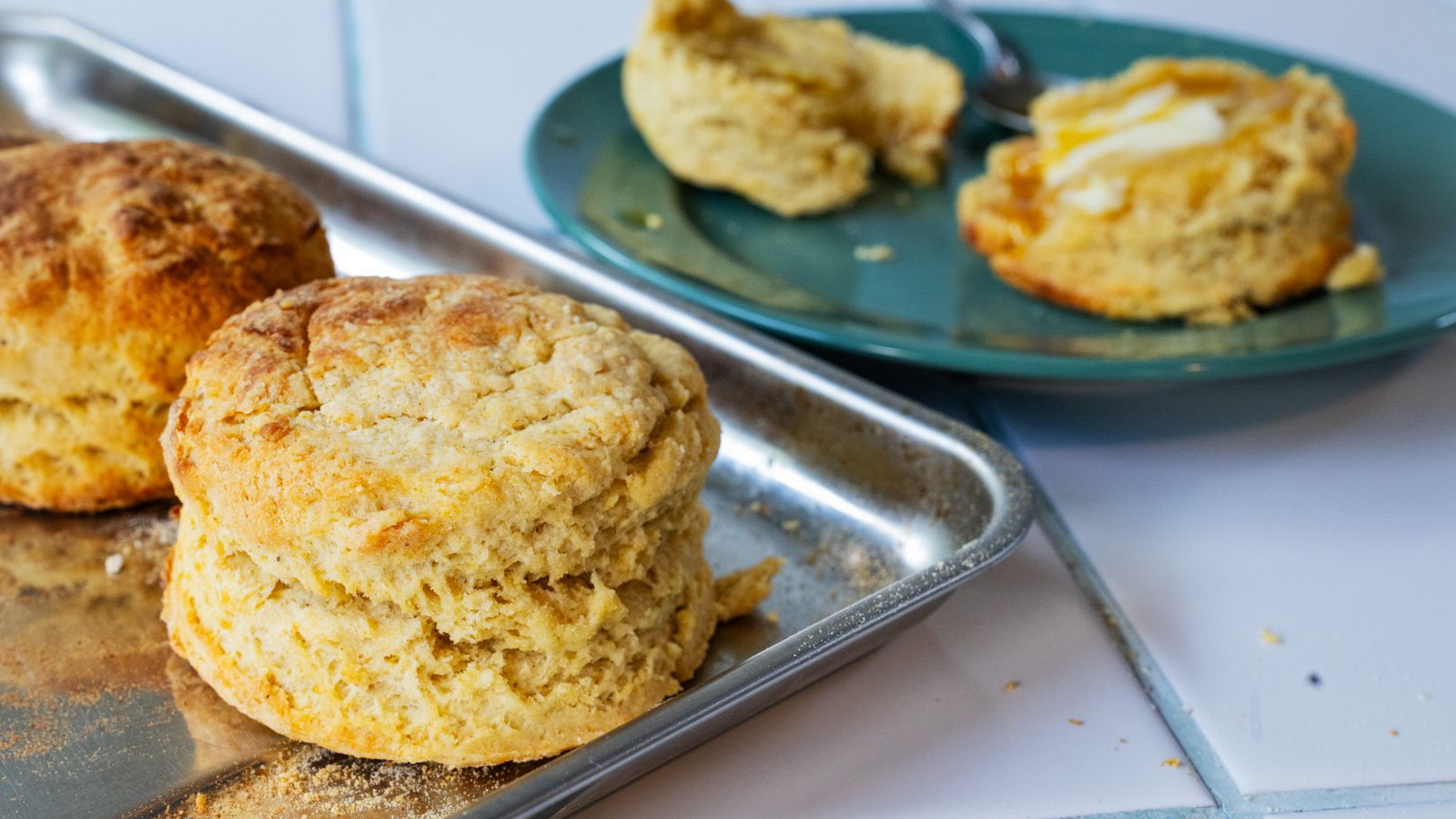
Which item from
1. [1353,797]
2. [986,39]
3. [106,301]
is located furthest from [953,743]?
[986,39]

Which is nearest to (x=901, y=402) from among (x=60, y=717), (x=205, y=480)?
(x=205, y=480)

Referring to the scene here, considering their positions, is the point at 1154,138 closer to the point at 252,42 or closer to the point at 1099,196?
the point at 1099,196

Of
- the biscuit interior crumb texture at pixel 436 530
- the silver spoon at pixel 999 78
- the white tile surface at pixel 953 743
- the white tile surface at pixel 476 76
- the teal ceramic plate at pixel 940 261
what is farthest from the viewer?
the silver spoon at pixel 999 78

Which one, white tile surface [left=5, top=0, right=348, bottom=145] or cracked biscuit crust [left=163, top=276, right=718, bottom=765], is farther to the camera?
white tile surface [left=5, top=0, right=348, bottom=145]

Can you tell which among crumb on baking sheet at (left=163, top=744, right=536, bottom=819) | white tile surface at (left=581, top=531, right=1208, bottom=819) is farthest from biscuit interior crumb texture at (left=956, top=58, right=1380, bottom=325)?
crumb on baking sheet at (left=163, top=744, right=536, bottom=819)

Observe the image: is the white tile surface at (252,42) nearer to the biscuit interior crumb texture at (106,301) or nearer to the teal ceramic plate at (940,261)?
the teal ceramic plate at (940,261)

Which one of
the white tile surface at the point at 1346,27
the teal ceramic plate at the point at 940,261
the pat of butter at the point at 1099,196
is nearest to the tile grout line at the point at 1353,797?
the teal ceramic plate at the point at 940,261

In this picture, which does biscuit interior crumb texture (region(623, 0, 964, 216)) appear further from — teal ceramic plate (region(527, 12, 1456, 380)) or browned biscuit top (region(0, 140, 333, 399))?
browned biscuit top (region(0, 140, 333, 399))
